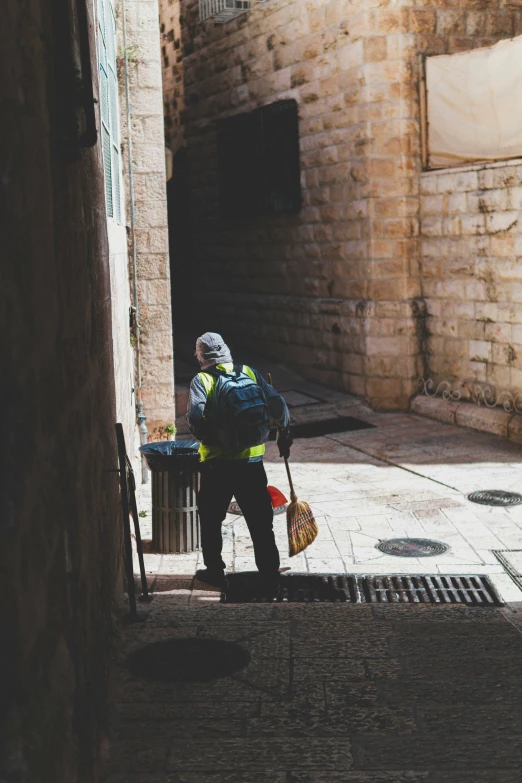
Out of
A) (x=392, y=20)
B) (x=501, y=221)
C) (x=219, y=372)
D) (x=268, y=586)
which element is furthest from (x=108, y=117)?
(x=392, y=20)

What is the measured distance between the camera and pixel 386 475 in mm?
9039

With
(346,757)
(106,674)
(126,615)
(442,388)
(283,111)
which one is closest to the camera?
(346,757)

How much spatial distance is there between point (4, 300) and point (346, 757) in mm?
2397

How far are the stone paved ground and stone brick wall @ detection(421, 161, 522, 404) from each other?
332 cm

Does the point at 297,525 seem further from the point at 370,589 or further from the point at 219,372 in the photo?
the point at 219,372

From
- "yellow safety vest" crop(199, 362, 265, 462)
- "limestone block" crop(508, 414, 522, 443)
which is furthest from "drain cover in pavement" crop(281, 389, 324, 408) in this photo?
"yellow safety vest" crop(199, 362, 265, 462)

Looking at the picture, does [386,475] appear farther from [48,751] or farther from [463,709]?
[48,751]

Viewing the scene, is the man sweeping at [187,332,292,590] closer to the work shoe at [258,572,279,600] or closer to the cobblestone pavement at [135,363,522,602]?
the work shoe at [258,572,279,600]

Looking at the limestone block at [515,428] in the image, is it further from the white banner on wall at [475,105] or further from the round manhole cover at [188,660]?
the round manhole cover at [188,660]

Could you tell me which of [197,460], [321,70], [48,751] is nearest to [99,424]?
[48,751]

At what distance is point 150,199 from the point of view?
30.2 feet

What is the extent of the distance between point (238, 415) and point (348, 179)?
680cm

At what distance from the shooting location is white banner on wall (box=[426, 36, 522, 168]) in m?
10.1

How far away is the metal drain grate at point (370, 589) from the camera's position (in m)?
5.83
